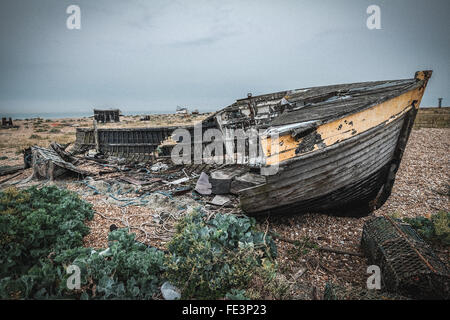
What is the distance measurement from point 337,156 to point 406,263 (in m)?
1.81

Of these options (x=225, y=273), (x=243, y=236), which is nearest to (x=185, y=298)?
(x=225, y=273)

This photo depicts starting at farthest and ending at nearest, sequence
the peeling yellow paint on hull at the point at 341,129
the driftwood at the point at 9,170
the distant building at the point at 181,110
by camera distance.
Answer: the distant building at the point at 181,110, the driftwood at the point at 9,170, the peeling yellow paint on hull at the point at 341,129

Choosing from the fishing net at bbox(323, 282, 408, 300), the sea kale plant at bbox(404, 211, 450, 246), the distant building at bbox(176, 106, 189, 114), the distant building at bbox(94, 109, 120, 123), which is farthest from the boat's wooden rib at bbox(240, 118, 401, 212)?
the distant building at bbox(176, 106, 189, 114)

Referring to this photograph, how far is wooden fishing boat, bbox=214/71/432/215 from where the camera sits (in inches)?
132

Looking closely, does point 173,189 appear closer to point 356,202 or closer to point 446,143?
point 356,202

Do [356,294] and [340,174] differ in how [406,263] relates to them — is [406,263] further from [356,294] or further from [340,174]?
[340,174]

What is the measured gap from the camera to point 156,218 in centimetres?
452

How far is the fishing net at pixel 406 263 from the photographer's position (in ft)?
7.30

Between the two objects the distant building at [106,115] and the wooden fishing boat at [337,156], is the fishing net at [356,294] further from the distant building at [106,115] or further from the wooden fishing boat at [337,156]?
the distant building at [106,115]

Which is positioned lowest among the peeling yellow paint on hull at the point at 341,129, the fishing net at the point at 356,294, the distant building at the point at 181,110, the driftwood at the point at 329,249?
the driftwood at the point at 329,249

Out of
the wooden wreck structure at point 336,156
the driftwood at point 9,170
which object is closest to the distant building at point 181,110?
the driftwood at point 9,170

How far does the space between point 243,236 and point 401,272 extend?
74.3 inches

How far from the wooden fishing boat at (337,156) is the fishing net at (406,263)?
112 cm

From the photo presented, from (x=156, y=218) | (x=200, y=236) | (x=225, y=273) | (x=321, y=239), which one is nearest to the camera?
(x=225, y=273)
